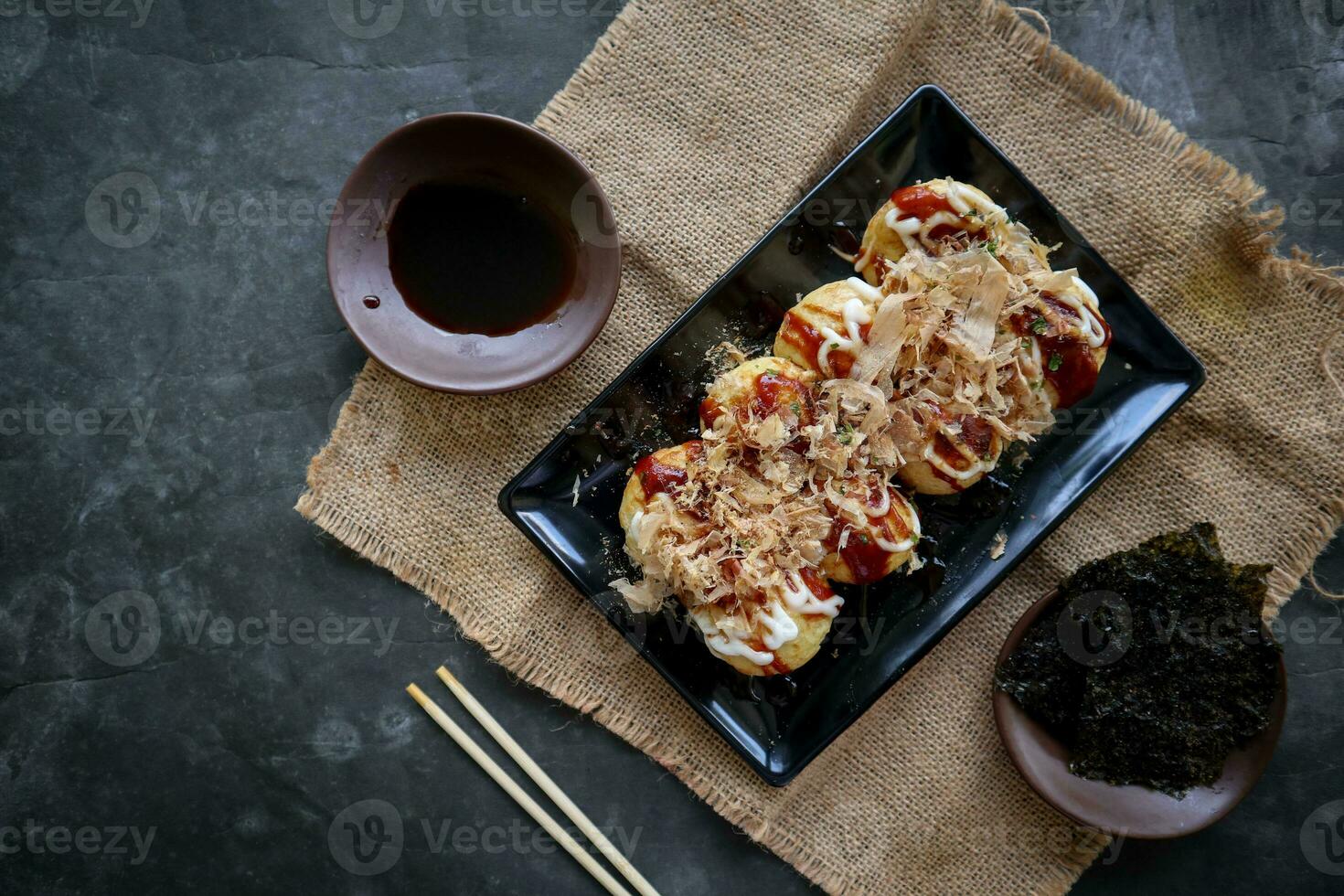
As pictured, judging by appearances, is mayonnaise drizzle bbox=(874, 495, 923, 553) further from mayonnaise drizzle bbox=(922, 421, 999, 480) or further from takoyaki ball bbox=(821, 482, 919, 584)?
mayonnaise drizzle bbox=(922, 421, 999, 480)

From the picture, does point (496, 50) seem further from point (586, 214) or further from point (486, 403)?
point (486, 403)

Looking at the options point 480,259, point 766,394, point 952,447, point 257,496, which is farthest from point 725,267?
point 257,496

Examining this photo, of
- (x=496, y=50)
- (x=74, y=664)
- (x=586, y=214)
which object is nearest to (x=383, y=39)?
(x=496, y=50)

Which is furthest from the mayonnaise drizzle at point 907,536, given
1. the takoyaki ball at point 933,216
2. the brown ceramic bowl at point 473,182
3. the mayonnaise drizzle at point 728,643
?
the brown ceramic bowl at point 473,182

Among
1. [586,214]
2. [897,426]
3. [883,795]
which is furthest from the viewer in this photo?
[883,795]

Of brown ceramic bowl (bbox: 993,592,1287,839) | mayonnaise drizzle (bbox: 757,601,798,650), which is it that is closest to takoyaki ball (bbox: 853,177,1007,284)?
mayonnaise drizzle (bbox: 757,601,798,650)
